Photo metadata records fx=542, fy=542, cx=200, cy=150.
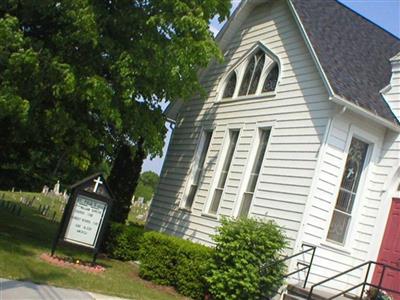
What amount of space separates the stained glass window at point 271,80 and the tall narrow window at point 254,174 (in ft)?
3.88

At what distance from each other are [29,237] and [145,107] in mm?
4844

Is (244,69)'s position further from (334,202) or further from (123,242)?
(123,242)

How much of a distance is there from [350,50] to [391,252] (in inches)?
204

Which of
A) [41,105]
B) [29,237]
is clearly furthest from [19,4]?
[29,237]

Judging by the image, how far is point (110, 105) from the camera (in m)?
13.2

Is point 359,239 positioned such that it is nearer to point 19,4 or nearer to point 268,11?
point 268,11

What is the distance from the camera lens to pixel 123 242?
15367mm

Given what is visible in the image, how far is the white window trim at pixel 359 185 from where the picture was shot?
11.8 meters

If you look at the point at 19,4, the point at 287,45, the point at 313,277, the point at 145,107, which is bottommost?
the point at 313,277

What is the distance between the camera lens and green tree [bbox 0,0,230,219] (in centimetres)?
1209

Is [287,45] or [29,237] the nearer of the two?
[287,45]

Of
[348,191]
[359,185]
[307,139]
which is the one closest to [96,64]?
[307,139]

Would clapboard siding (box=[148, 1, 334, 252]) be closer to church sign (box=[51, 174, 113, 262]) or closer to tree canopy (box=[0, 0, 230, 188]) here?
tree canopy (box=[0, 0, 230, 188])

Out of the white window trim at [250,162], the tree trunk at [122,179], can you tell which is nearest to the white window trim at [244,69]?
the white window trim at [250,162]
